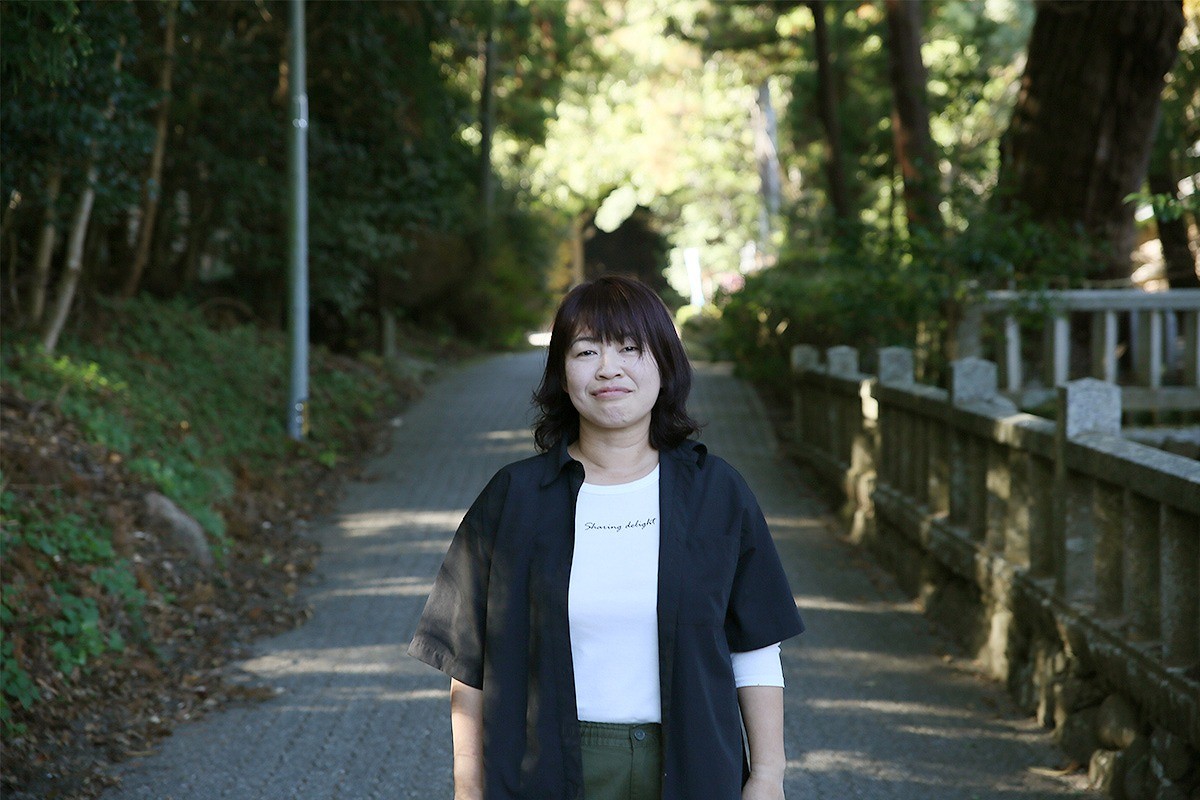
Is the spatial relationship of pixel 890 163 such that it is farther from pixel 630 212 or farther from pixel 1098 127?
pixel 630 212

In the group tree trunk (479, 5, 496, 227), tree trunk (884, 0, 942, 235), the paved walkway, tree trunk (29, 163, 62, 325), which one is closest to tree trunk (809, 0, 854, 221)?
tree trunk (884, 0, 942, 235)

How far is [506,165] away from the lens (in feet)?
139

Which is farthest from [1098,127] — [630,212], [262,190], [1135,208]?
[630,212]

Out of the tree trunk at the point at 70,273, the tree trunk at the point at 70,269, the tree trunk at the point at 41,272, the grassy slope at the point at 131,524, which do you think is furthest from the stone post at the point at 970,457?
the tree trunk at the point at 41,272

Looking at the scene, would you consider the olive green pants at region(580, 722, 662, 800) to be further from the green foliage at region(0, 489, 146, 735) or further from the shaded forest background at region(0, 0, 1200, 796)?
the green foliage at region(0, 489, 146, 735)

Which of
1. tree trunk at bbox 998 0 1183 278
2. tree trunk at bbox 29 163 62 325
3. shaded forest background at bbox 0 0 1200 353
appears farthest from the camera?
tree trunk at bbox 29 163 62 325

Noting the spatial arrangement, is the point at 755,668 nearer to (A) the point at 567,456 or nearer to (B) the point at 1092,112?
(A) the point at 567,456

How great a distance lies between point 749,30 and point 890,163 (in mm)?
9077

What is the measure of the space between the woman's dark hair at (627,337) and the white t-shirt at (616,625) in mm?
277

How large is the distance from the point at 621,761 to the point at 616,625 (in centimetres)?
26

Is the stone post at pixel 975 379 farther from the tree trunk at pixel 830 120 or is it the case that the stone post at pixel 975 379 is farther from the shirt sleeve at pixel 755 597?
the tree trunk at pixel 830 120

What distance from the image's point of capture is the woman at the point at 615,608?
2715 millimetres

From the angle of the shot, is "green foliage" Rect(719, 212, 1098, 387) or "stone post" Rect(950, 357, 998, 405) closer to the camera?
"stone post" Rect(950, 357, 998, 405)

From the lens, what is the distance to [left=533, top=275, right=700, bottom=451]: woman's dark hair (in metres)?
2.89
